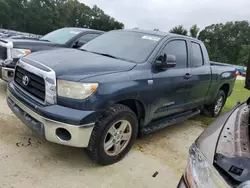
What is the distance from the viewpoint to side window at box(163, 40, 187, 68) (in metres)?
3.96

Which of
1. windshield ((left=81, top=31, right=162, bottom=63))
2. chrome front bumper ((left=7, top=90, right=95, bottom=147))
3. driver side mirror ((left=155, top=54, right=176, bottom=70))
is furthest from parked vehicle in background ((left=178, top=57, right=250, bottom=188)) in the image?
windshield ((left=81, top=31, right=162, bottom=63))

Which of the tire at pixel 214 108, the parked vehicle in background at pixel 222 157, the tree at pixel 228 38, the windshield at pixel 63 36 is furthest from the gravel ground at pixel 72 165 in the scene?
the tree at pixel 228 38

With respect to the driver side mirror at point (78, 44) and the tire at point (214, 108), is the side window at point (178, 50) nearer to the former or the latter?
the tire at point (214, 108)

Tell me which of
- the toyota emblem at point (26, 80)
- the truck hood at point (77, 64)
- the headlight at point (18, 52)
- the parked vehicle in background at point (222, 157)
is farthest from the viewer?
the headlight at point (18, 52)

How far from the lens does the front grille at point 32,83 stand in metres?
2.84

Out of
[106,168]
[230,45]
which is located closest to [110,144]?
[106,168]

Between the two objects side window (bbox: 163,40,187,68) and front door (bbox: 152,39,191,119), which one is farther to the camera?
side window (bbox: 163,40,187,68)

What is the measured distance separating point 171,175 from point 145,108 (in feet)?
3.07

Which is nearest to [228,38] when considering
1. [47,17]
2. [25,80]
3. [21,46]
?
[47,17]

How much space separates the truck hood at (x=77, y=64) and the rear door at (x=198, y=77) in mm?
1599

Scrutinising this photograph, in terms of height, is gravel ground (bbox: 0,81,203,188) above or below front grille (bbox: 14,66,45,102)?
below

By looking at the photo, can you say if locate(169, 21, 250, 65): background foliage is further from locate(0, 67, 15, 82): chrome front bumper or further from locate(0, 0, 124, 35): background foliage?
locate(0, 67, 15, 82): chrome front bumper

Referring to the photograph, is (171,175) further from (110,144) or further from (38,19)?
(38,19)

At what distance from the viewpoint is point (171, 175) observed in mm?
3166
